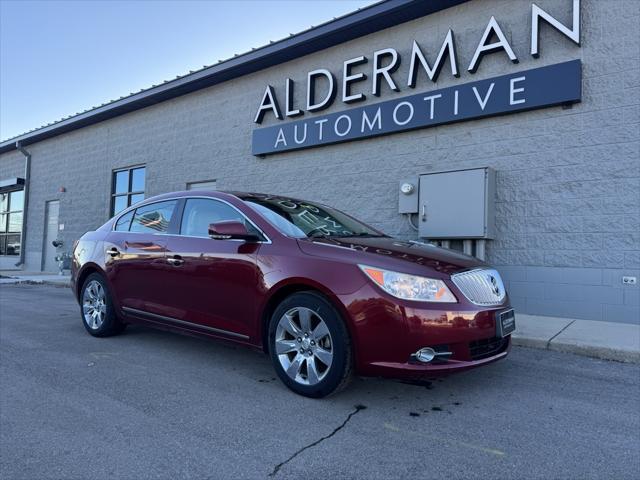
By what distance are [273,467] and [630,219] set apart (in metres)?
6.04

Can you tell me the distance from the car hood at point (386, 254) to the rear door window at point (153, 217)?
182 centimetres

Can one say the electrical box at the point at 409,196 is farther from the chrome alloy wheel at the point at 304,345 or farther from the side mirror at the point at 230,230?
the chrome alloy wheel at the point at 304,345

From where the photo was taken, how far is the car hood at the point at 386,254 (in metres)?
3.36

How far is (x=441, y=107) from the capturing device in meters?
7.84

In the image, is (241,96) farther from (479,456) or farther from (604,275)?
(479,456)

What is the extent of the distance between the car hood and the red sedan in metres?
0.01

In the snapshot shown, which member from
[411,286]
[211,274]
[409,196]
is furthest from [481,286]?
[409,196]

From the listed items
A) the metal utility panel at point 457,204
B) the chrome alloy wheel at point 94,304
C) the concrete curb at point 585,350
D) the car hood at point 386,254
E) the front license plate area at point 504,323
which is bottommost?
the concrete curb at point 585,350

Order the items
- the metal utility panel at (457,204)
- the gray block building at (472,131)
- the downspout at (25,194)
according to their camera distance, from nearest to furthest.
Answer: the gray block building at (472,131)
the metal utility panel at (457,204)
the downspout at (25,194)

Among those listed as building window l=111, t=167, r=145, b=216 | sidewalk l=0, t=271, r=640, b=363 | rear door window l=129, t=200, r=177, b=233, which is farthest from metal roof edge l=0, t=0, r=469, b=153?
rear door window l=129, t=200, r=177, b=233

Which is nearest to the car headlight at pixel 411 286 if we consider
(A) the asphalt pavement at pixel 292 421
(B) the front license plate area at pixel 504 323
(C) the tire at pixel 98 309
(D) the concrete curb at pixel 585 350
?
(B) the front license plate area at pixel 504 323

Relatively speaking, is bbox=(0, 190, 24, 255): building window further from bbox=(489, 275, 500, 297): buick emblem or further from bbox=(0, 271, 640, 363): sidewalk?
bbox=(489, 275, 500, 297): buick emblem

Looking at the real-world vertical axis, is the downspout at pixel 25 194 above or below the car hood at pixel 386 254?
above

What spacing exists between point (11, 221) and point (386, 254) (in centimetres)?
2128
